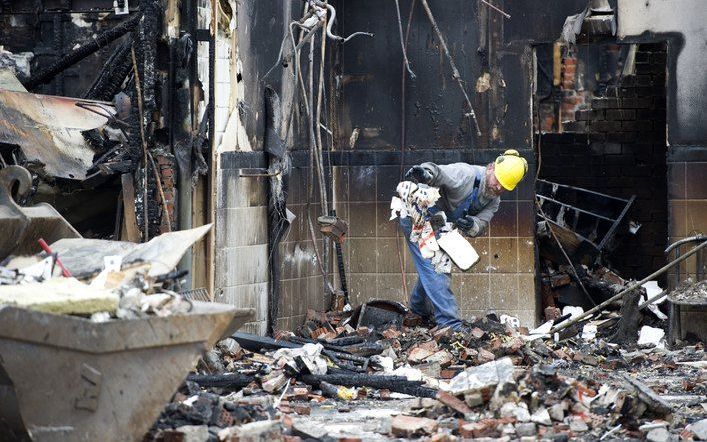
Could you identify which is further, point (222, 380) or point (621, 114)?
point (621, 114)

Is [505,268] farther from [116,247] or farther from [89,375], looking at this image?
[89,375]

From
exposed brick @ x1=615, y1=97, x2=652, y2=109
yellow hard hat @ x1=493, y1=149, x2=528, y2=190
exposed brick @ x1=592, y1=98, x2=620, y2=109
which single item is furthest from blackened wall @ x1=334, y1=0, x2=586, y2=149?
exposed brick @ x1=592, y1=98, x2=620, y2=109

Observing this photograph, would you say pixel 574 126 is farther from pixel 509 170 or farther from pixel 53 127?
pixel 53 127

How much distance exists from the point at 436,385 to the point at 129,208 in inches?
115

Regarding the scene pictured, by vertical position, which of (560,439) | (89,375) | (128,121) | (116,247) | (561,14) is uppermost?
(561,14)

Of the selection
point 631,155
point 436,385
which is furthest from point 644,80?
point 436,385

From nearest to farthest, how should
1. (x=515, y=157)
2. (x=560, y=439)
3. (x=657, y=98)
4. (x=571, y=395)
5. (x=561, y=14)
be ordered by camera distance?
(x=560, y=439) → (x=571, y=395) → (x=515, y=157) → (x=561, y=14) → (x=657, y=98)

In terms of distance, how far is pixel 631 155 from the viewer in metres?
17.5

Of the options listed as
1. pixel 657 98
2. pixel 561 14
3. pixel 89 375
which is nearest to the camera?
pixel 89 375

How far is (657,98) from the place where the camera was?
1711cm

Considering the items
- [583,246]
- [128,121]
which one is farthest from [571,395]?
[583,246]

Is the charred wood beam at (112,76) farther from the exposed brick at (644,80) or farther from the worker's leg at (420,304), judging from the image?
the exposed brick at (644,80)

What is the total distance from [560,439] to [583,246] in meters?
8.29

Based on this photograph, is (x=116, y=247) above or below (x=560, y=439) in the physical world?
above
